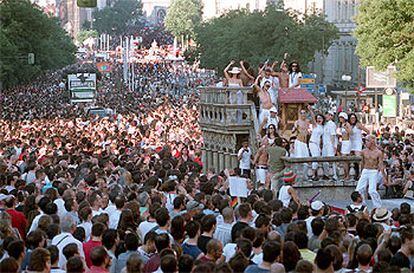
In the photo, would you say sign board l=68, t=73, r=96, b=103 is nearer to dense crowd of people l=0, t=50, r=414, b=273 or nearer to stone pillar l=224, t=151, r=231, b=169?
stone pillar l=224, t=151, r=231, b=169

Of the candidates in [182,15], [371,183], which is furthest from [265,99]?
[182,15]

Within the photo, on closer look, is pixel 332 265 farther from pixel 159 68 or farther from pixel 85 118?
pixel 159 68

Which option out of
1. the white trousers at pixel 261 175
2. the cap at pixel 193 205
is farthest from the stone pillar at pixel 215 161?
the cap at pixel 193 205

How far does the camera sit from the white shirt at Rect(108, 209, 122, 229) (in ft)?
48.2

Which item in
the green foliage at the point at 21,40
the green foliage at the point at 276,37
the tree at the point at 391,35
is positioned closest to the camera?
the tree at the point at 391,35

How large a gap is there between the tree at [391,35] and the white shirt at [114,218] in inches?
1291

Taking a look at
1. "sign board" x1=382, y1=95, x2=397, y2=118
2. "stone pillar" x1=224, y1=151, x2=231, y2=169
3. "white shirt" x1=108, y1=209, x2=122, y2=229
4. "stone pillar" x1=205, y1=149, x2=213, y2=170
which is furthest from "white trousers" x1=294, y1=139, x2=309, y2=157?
"sign board" x1=382, y1=95, x2=397, y2=118

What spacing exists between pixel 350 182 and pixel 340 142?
3.55 feet

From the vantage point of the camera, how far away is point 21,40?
285 feet

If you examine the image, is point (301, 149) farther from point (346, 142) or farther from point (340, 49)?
point (340, 49)

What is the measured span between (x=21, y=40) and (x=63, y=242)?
7569cm

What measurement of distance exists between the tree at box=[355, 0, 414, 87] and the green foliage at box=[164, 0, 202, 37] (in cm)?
13915

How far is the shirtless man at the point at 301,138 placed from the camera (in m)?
24.7

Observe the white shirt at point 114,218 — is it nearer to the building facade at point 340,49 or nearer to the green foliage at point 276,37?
the green foliage at point 276,37
